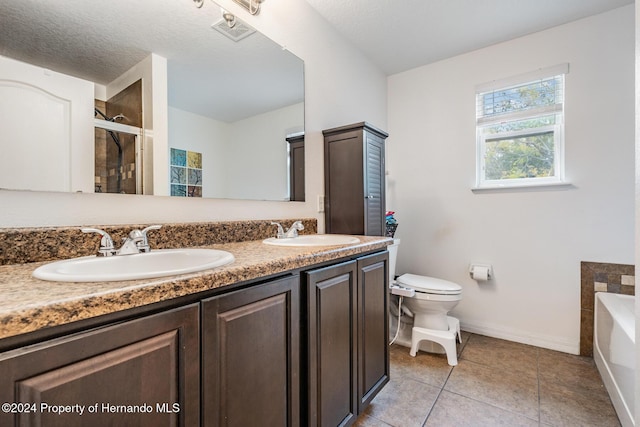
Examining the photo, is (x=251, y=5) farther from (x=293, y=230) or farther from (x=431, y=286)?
(x=431, y=286)

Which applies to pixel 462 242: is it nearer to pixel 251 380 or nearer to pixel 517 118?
pixel 517 118

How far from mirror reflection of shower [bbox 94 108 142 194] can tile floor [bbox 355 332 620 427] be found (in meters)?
1.52

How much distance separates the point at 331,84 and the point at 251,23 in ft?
2.43

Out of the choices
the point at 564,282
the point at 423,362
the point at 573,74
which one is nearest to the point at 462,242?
the point at 564,282

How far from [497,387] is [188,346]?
1838 millimetres

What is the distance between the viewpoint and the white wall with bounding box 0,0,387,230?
87 cm

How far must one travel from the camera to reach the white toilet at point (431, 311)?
192 cm

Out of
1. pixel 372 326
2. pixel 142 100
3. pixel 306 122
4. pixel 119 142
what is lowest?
pixel 372 326

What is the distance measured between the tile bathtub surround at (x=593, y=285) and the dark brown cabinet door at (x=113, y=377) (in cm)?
256

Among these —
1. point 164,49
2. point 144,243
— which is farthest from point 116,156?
point 164,49

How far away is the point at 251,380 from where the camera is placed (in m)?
0.77

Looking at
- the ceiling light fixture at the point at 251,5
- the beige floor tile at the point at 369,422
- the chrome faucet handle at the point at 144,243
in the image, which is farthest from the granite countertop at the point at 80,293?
the ceiling light fixture at the point at 251,5

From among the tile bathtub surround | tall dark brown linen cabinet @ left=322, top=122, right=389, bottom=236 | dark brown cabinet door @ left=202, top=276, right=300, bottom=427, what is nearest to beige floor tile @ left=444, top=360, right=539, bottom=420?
the tile bathtub surround

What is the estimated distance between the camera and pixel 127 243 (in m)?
0.89
